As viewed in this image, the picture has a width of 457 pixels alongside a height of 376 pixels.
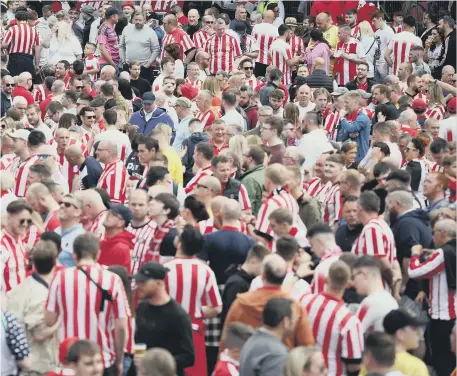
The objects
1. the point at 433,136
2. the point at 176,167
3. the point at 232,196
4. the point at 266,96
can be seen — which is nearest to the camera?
the point at 232,196

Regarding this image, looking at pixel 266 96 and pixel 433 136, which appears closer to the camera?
pixel 433 136

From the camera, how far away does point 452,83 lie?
56.2 ft

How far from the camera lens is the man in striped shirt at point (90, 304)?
8102mm

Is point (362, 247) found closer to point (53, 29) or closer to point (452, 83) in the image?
point (452, 83)

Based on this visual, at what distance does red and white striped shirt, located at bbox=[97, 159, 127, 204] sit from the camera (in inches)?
454

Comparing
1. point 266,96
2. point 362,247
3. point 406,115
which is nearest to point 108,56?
point 266,96

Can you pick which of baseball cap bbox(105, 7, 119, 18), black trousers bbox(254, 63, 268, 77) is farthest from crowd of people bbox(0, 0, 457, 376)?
baseball cap bbox(105, 7, 119, 18)

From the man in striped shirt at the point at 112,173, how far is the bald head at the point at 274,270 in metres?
3.59

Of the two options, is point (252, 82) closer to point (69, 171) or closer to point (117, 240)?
point (69, 171)

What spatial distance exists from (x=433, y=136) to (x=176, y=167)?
3.04 m

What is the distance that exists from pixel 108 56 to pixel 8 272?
1105cm

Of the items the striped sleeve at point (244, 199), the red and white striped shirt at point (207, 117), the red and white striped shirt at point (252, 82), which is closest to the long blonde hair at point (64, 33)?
the red and white striped shirt at point (252, 82)

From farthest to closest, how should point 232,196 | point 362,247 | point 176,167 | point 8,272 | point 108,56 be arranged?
point 108,56, point 176,167, point 232,196, point 362,247, point 8,272

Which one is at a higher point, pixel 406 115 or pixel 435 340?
pixel 406 115
